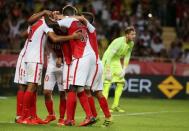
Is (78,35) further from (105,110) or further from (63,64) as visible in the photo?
(105,110)

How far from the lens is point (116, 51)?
18.3 m

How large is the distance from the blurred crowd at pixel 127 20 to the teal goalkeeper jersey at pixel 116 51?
8208mm

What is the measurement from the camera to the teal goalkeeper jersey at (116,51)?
18.0 meters

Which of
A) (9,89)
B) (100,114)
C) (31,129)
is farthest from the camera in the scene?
(9,89)

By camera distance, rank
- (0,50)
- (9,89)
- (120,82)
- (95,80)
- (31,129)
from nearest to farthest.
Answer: (31,129)
(95,80)
(120,82)
(9,89)
(0,50)

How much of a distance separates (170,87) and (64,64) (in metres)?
12.5

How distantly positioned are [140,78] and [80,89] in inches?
471

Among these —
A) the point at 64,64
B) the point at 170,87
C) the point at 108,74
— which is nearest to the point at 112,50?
the point at 108,74

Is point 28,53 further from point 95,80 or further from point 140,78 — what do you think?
point 140,78

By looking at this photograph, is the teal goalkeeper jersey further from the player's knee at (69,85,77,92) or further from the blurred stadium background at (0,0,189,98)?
the blurred stadium background at (0,0,189,98)

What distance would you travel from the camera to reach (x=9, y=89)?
24.4 m

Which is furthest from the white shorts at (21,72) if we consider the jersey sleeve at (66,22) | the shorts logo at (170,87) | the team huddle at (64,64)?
the shorts logo at (170,87)

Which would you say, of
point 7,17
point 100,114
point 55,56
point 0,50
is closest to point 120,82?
point 100,114

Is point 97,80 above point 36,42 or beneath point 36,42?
beneath
